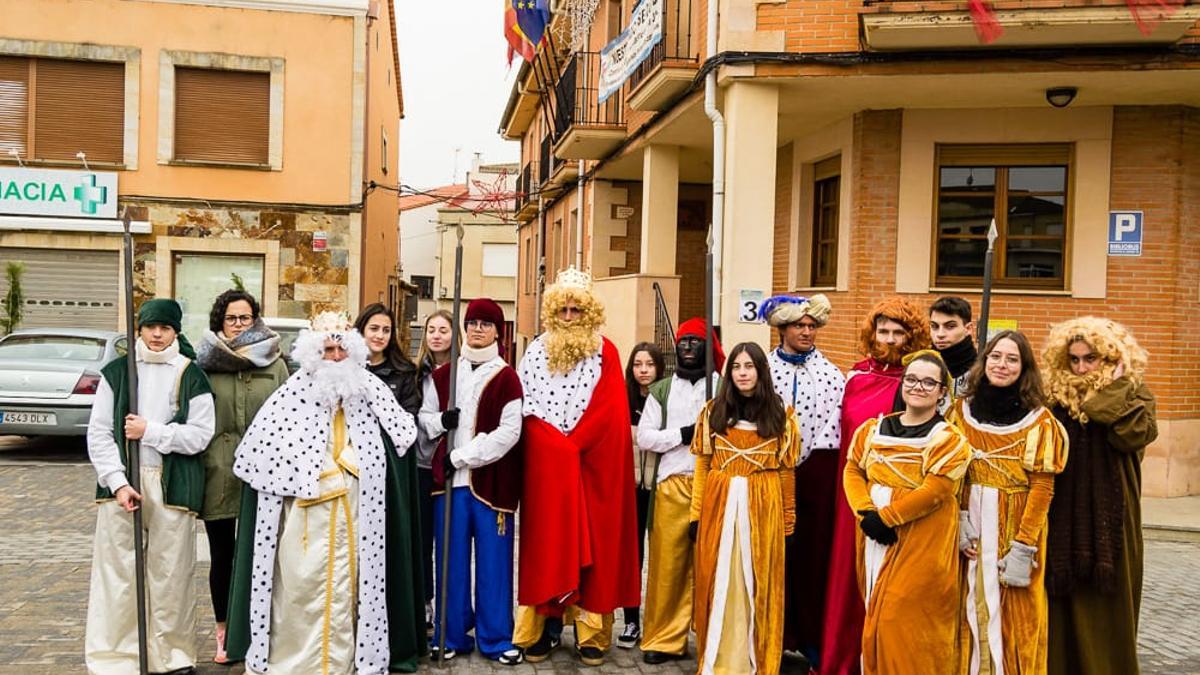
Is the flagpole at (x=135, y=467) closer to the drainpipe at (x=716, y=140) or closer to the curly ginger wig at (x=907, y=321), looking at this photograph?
the curly ginger wig at (x=907, y=321)

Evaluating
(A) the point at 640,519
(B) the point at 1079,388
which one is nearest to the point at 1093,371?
(B) the point at 1079,388

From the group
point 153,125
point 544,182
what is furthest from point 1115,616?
point 544,182

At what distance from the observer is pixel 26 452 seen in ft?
39.5

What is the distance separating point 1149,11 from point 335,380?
302 inches

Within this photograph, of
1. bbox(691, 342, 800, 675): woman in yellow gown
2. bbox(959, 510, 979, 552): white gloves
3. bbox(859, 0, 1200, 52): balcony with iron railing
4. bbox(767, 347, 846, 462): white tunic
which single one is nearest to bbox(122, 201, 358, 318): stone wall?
bbox(859, 0, 1200, 52): balcony with iron railing

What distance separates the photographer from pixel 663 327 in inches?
497

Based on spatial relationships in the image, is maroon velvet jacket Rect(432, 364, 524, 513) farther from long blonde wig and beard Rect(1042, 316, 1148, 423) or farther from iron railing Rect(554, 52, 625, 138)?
iron railing Rect(554, 52, 625, 138)

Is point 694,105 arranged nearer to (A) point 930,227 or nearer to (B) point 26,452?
(A) point 930,227

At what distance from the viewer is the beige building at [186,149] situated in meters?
17.5

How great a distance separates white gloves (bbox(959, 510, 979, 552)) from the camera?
14.3ft

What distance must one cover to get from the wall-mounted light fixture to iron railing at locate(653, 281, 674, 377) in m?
4.68

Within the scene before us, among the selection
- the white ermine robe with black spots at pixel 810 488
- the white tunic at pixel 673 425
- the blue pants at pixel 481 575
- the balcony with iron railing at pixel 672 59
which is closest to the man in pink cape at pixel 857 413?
the white ermine robe with black spots at pixel 810 488

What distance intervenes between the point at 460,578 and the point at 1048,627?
2.79m

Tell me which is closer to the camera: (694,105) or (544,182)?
(694,105)
